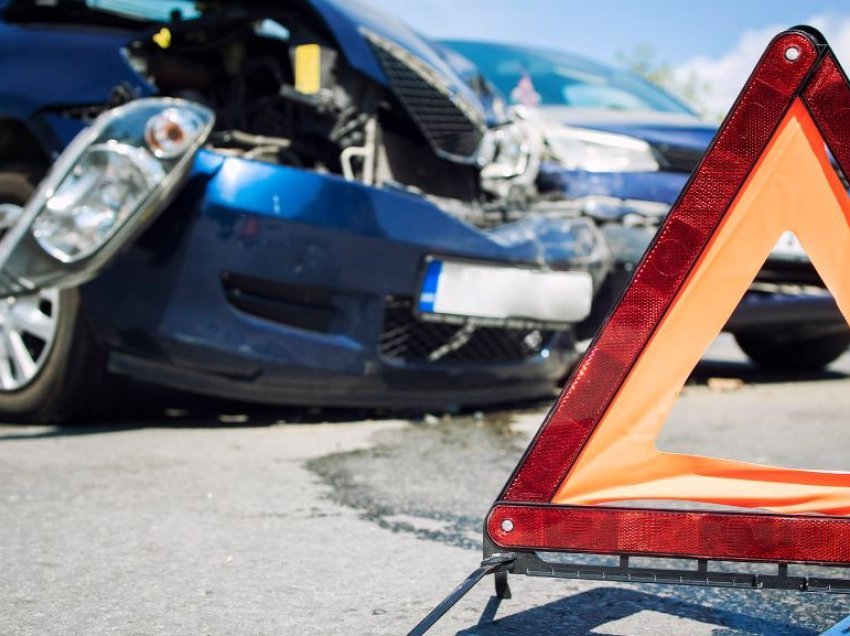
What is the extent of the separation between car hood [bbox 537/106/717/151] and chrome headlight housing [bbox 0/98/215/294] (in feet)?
7.61

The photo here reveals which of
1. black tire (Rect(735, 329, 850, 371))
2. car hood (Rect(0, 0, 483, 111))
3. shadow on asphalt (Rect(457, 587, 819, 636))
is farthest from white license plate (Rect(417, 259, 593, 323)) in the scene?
black tire (Rect(735, 329, 850, 371))

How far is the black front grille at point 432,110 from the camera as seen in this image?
14.3ft

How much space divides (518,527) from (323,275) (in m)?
2.02

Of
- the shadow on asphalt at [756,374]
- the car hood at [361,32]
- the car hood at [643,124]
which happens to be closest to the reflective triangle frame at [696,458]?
the car hood at [361,32]

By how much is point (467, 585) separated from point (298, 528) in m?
0.99

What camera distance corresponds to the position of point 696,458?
1956 mm

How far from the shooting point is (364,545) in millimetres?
2660

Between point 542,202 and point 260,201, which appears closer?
point 260,201

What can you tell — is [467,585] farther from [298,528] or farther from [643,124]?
[643,124]

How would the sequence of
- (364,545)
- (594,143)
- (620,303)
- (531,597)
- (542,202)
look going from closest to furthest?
(620,303), (531,597), (364,545), (542,202), (594,143)

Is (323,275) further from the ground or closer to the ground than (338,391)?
further from the ground

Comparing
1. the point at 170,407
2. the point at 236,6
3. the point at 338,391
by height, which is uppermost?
the point at 236,6

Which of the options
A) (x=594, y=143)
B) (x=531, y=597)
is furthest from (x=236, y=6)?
(x=531, y=597)

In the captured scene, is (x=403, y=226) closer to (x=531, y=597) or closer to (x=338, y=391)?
(x=338, y=391)
